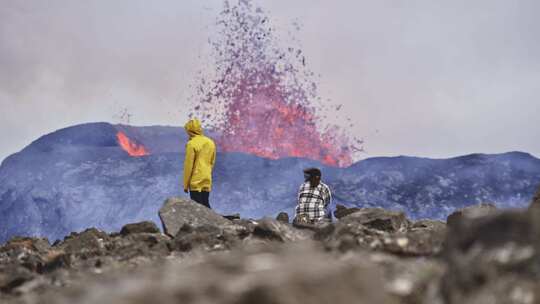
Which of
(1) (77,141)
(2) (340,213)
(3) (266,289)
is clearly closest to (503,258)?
(3) (266,289)

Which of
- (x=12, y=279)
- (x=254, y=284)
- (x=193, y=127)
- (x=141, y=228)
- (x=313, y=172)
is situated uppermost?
(x=193, y=127)

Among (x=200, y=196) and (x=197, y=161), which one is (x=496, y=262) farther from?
(x=200, y=196)

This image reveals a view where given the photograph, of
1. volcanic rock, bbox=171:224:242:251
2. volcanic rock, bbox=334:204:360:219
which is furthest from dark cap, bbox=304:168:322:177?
volcanic rock, bbox=171:224:242:251

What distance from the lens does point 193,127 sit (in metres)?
17.1

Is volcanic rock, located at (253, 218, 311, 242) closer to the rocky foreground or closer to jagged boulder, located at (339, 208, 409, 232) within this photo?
jagged boulder, located at (339, 208, 409, 232)

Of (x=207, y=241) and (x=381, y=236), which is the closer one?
(x=381, y=236)

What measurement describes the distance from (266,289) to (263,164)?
200 feet

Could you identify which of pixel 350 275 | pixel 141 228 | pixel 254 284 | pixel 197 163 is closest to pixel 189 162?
pixel 197 163

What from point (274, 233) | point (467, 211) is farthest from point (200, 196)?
point (274, 233)

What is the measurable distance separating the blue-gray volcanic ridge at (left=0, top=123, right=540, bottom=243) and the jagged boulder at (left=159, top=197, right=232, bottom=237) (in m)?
39.3

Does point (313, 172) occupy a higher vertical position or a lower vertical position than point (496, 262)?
higher

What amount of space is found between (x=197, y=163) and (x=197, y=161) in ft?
0.16

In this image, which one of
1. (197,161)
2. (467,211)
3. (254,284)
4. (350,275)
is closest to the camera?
(254,284)

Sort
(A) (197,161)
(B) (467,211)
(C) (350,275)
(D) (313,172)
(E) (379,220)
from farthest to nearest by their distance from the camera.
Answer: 1. (A) (197,161)
2. (D) (313,172)
3. (B) (467,211)
4. (E) (379,220)
5. (C) (350,275)
